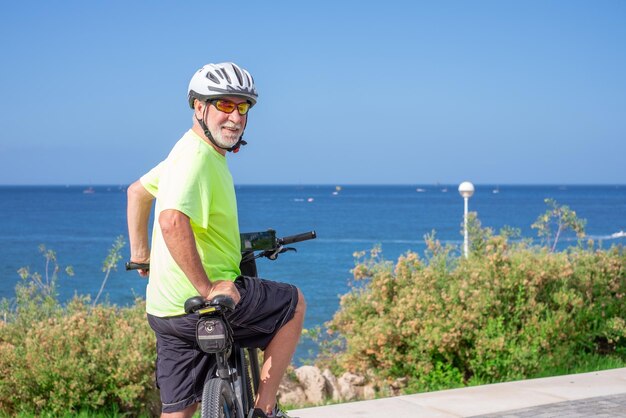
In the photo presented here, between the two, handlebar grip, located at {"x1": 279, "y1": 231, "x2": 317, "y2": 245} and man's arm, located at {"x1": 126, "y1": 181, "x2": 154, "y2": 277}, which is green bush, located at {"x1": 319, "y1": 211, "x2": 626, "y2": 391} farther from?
man's arm, located at {"x1": 126, "y1": 181, "x2": 154, "y2": 277}

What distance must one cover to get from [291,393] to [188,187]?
4457 mm

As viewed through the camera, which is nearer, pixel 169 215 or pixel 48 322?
pixel 169 215

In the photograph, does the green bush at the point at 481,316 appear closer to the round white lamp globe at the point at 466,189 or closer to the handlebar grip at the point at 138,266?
the round white lamp globe at the point at 466,189

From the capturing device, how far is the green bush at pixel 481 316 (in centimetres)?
722

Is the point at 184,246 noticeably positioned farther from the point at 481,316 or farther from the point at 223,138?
the point at 481,316

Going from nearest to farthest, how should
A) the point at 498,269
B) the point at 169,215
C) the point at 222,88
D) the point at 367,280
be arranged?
1. the point at 169,215
2. the point at 222,88
3. the point at 498,269
4. the point at 367,280

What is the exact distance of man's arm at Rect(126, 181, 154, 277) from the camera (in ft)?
12.1

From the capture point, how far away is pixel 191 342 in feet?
11.4

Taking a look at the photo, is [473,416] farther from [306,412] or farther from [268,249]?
[268,249]

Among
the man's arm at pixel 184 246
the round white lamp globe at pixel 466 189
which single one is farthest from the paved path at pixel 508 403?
the round white lamp globe at pixel 466 189

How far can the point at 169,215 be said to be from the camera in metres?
3.18

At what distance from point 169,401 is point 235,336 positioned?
38cm

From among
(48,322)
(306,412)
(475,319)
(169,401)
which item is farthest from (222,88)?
(475,319)

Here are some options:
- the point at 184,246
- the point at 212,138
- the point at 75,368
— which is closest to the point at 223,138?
the point at 212,138
